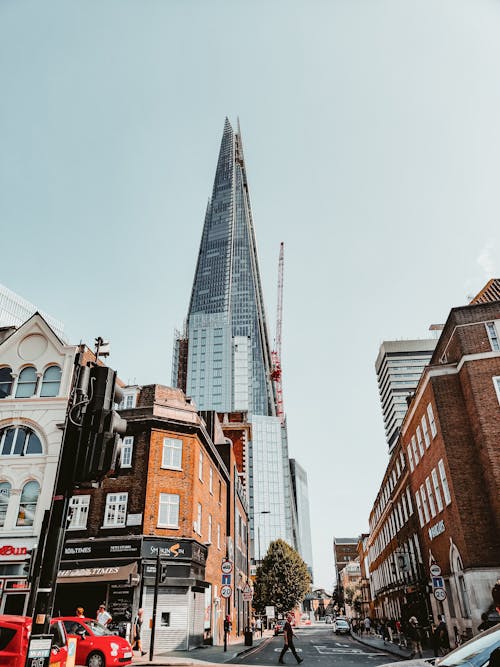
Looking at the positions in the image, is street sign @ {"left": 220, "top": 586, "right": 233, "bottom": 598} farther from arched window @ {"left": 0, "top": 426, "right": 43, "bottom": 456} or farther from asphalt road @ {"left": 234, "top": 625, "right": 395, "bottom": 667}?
arched window @ {"left": 0, "top": 426, "right": 43, "bottom": 456}

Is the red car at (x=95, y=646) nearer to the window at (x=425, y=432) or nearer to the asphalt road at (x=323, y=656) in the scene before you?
the asphalt road at (x=323, y=656)

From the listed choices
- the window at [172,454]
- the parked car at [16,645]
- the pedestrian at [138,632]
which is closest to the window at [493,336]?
the window at [172,454]

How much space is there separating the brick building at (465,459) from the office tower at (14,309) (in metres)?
90.5

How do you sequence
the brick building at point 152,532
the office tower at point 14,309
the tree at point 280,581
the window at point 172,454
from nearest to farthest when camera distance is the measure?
the brick building at point 152,532 → the window at point 172,454 → the tree at point 280,581 → the office tower at point 14,309

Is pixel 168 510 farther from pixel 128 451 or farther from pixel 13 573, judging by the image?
pixel 13 573

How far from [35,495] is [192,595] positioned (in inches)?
362

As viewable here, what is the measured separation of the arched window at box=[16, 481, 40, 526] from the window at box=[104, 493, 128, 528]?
11.2 ft

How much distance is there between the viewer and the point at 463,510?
74.7 ft

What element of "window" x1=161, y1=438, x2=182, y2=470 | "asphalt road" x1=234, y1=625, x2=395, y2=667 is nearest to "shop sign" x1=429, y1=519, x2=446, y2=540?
"asphalt road" x1=234, y1=625, x2=395, y2=667

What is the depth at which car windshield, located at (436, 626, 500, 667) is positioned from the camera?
17.8 ft

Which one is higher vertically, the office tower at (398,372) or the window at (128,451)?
the office tower at (398,372)

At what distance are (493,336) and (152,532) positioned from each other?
64.9 feet

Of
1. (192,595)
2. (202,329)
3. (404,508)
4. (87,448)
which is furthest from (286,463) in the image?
(87,448)

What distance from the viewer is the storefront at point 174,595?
2220 centimetres
